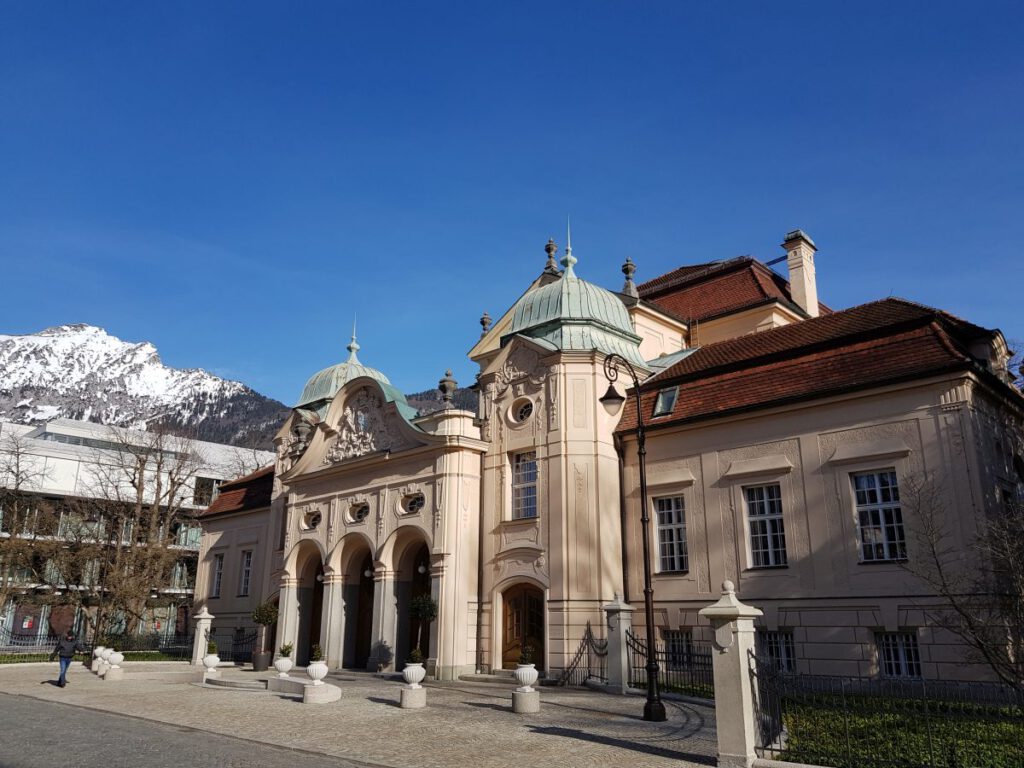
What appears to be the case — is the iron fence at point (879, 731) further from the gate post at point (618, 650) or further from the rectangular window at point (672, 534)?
the rectangular window at point (672, 534)

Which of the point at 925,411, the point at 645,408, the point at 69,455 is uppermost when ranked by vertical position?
the point at 69,455

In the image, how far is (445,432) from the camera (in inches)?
1025

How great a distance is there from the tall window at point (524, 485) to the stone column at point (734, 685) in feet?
45.5

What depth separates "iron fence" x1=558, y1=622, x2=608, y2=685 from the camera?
70.7 feet

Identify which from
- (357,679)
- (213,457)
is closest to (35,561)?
(213,457)

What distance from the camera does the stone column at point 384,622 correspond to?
2606cm

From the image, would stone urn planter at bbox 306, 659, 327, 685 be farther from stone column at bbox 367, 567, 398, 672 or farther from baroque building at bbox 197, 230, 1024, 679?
stone column at bbox 367, 567, 398, 672

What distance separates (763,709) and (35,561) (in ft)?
171

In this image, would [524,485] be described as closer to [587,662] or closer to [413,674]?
[587,662]

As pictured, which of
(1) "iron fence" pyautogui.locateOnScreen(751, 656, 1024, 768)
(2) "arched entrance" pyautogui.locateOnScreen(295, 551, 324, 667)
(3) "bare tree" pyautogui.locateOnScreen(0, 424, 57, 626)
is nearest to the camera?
(1) "iron fence" pyautogui.locateOnScreen(751, 656, 1024, 768)

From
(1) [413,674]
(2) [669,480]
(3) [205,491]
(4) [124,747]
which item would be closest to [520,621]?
(2) [669,480]

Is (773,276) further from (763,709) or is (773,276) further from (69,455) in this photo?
(69,455)

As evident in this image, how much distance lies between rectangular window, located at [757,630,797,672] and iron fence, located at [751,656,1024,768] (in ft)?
25.6

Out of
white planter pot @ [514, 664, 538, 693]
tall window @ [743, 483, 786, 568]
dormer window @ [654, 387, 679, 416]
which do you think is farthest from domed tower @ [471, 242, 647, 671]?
white planter pot @ [514, 664, 538, 693]
